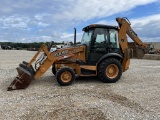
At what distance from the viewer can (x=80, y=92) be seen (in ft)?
24.5

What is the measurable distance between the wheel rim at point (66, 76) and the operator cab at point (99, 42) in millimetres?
1101

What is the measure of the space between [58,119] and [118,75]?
15.3 ft

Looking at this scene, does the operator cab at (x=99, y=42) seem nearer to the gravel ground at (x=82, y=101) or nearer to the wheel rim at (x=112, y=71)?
the wheel rim at (x=112, y=71)

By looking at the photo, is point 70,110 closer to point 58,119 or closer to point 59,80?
point 58,119

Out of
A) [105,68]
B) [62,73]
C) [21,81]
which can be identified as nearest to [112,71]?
[105,68]

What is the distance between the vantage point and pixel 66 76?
8430mm

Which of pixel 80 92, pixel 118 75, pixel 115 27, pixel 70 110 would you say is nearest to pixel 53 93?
pixel 80 92

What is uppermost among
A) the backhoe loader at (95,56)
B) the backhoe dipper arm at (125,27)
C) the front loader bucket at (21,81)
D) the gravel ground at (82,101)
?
the backhoe dipper arm at (125,27)

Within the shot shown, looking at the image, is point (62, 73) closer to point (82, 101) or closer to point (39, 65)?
point (39, 65)

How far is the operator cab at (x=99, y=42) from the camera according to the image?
9.09 metres

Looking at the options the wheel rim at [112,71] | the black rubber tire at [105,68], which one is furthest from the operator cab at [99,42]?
the wheel rim at [112,71]

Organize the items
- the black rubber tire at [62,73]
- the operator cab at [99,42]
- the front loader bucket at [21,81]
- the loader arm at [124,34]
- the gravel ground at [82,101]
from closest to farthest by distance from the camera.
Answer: the gravel ground at [82,101] → the front loader bucket at [21,81] → the black rubber tire at [62,73] → the operator cab at [99,42] → the loader arm at [124,34]

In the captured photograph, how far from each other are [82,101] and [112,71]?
313 centimetres

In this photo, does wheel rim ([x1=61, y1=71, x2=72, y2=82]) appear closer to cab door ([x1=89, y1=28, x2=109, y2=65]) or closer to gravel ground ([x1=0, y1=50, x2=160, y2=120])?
gravel ground ([x1=0, y1=50, x2=160, y2=120])
